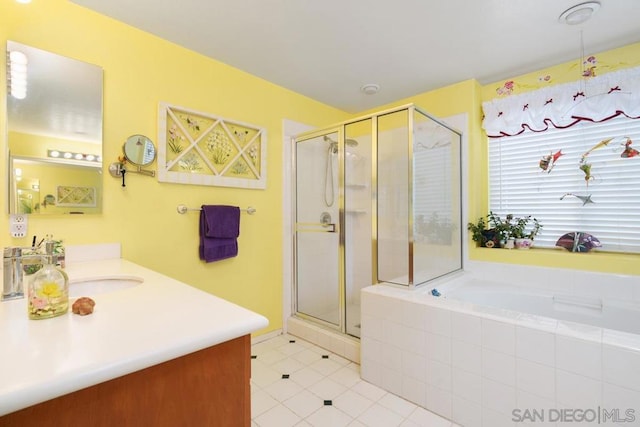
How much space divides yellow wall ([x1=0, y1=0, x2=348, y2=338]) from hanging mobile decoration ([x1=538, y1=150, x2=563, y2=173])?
2.24m

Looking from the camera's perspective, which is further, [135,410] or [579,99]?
[579,99]

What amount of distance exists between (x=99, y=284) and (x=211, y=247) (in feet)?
2.70

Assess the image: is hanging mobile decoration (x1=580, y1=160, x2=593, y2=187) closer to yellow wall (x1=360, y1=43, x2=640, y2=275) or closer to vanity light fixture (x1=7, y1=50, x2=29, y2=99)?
yellow wall (x1=360, y1=43, x2=640, y2=275)

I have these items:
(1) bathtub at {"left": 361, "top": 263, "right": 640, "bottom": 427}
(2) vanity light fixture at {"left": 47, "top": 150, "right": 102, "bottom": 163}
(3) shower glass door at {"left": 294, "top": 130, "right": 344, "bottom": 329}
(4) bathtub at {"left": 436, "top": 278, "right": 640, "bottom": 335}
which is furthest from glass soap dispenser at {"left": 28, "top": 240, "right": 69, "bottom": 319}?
(4) bathtub at {"left": 436, "top": 278, "right": 640, "bottom": 335}

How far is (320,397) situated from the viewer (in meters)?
1.81

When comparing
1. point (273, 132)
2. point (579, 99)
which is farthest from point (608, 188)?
point (273, 132)

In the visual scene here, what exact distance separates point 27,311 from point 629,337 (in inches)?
87.3

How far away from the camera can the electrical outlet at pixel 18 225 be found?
1465 millimetres

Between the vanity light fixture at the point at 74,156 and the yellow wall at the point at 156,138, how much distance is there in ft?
0.21

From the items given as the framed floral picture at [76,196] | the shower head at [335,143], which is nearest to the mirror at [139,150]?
the framed floral picture at [76,196]

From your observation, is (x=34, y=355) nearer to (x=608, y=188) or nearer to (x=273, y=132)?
(x=273, y=132)

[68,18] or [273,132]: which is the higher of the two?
[68,18]

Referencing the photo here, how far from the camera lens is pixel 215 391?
29.7 inches

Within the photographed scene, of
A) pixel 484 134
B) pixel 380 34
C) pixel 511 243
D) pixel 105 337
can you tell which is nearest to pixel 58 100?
pixel 105 337
